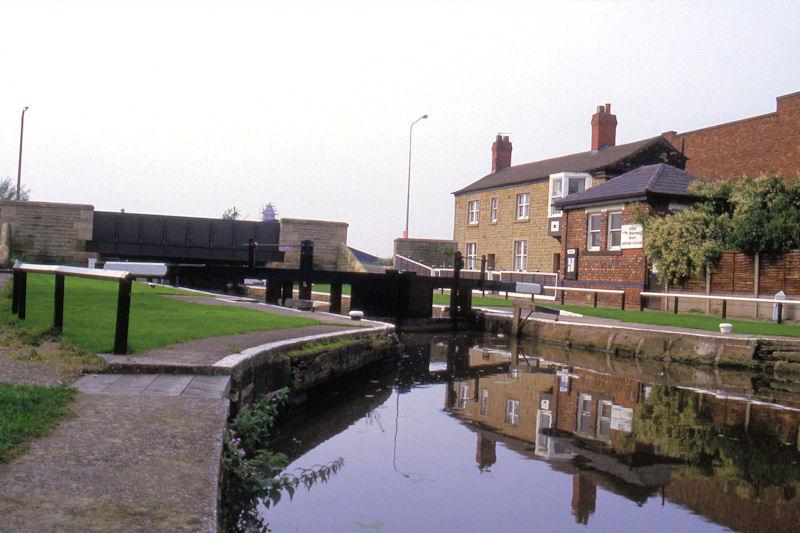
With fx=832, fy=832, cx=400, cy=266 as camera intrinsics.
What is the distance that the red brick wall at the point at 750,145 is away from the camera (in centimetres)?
3444

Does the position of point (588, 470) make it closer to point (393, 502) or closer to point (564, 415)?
point (393, 502)

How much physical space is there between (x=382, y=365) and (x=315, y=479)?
695 cm

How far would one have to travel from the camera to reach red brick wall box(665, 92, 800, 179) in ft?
113

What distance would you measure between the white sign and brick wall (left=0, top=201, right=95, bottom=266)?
63.8 ft

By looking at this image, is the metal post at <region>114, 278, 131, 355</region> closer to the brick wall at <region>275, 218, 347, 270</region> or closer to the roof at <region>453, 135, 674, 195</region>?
the brick wall at <region>275, 218, 347, 270</region>

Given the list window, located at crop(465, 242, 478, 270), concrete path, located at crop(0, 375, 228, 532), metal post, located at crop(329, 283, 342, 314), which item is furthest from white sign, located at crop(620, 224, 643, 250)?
concrete path, located at crop(0, 375, 228, 532)

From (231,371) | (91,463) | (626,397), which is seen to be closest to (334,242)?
(626,397)

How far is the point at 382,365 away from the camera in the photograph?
1323 centimetres

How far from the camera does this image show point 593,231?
1097 inches

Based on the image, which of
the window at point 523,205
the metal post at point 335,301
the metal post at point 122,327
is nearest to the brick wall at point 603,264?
the metal post at point 335,301

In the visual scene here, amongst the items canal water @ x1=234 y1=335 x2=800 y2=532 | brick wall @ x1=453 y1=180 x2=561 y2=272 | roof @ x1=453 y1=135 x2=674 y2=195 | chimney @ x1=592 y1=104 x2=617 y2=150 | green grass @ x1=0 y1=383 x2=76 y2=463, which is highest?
chimney @ x1=592 y1=104 x2=617 y2=150

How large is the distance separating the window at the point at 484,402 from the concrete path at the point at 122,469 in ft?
14.7

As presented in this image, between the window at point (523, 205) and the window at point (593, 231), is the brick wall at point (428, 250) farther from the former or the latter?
the window at point (593, 231)

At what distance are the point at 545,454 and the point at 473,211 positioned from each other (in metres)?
38.0
